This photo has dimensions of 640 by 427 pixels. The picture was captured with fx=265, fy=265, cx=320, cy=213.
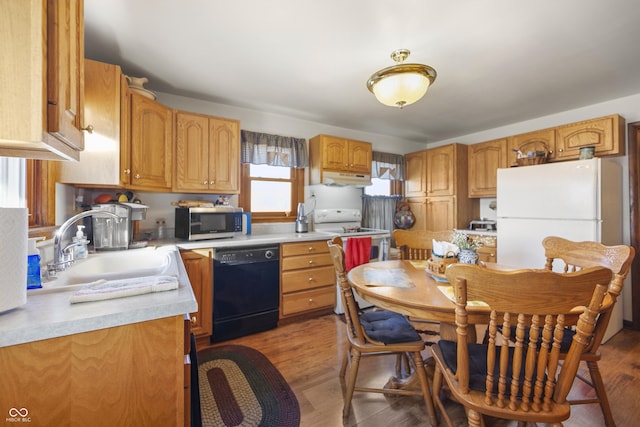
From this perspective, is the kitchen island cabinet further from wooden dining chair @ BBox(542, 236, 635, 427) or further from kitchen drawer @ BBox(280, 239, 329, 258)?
kitchen drawer @ BBox(280, 239, 329, 258)

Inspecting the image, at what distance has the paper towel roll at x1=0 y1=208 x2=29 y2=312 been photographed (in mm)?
706

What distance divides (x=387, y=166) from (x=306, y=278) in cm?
232

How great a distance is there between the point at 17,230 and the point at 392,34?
211 centimetres

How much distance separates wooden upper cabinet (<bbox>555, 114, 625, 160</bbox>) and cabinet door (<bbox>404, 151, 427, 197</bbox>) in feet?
5.12

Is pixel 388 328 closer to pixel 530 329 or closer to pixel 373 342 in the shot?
pixel 373 342

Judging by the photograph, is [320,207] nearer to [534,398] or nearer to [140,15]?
[140,15]

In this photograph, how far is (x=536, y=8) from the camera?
1.55 m

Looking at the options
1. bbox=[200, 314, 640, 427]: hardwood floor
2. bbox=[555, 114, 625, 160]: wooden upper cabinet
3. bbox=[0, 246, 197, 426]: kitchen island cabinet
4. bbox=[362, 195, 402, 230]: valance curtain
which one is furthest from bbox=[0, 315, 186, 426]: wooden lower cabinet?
bbox=[555, 114, 625, 160]: wooden upper cabinet

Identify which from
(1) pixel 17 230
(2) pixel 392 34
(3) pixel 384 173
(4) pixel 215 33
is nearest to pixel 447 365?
(1) pixel 17 230

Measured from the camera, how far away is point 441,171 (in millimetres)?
3869

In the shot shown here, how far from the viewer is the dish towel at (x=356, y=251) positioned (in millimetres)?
2875

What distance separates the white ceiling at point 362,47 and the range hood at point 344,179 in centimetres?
81

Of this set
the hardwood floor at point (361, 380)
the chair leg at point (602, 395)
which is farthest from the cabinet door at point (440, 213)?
the chair leg at point (602, 395)

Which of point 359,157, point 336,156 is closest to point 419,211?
point 359,157
